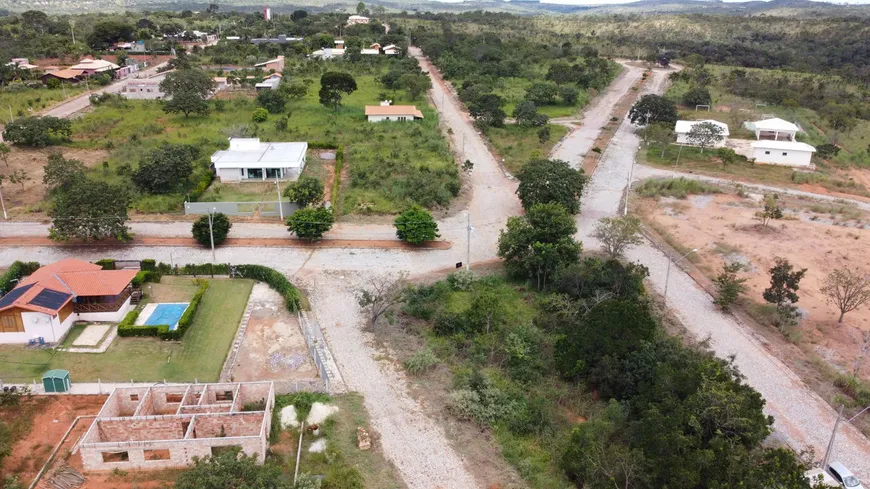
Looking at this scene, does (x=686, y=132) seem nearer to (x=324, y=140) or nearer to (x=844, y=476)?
(x=324, y=140)

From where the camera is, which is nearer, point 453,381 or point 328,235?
point 453,381

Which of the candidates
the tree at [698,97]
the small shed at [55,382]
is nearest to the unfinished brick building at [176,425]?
the small shed at [55,382]

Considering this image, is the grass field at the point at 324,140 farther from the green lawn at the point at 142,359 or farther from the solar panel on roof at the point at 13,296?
the green lawn at the point at 142,359

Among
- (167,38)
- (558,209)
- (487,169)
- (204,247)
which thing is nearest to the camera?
(558,209)

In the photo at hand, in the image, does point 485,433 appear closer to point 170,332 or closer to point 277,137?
point 170,332

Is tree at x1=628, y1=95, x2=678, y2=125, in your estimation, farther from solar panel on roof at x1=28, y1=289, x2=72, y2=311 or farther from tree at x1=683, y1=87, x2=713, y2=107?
solar panel on roof at x1=28, y1=289, x2=72, y2=311

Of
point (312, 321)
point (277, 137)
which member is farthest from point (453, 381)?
point (277, 137)

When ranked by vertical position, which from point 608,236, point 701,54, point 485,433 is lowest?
point 485,433
